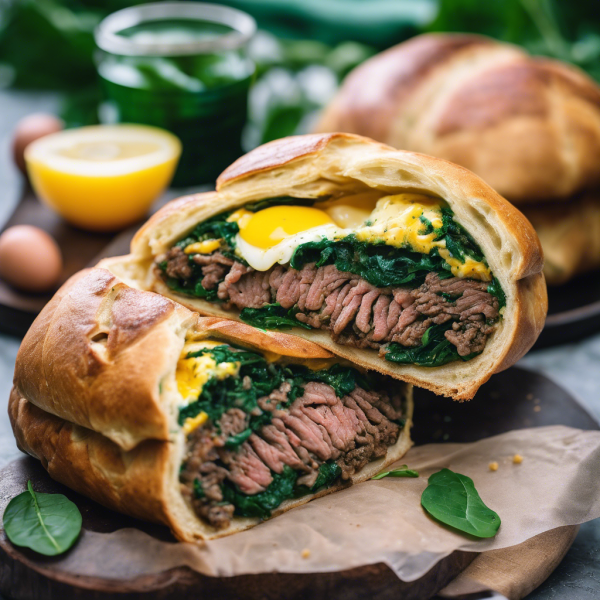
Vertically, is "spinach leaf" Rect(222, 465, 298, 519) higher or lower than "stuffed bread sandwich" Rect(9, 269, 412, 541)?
lower

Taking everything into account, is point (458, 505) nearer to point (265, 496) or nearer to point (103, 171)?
point (265, 496)

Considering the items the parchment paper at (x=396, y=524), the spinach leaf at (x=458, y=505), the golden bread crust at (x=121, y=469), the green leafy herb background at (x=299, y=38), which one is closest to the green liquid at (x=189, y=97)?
the green leafy herb background at (x=299, y=38)

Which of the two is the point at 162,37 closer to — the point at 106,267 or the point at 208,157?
the point at 208,157

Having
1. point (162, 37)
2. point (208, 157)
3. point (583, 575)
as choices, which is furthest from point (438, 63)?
point (583, 575)

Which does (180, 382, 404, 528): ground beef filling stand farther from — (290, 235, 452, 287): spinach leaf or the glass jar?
the glass jar

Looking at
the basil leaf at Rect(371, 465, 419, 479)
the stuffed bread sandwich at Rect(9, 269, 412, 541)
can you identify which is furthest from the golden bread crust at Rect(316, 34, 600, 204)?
the basil leaf at Rect(371, 465, 419, 479)

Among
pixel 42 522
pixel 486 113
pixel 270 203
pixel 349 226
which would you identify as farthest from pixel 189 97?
pixel 42 522
